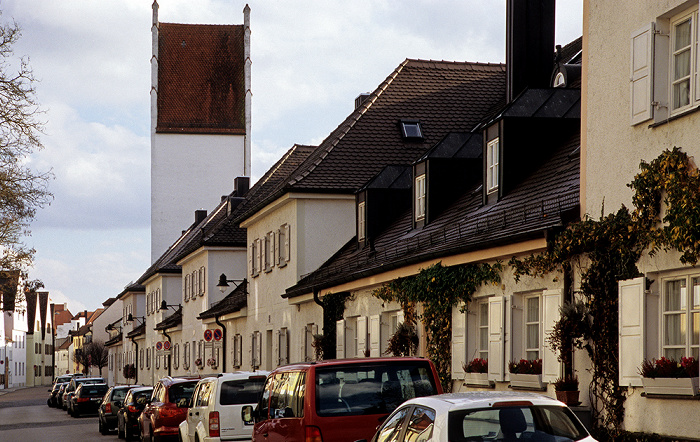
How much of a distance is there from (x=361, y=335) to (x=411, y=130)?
821cm

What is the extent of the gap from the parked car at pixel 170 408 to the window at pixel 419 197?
5953 millimetres

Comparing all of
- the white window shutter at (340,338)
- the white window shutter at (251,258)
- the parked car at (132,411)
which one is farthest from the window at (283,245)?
the white window shutter at (340,338)

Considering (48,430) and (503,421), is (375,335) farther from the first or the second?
(48,430)

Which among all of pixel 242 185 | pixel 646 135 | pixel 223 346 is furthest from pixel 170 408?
pixel 242 185

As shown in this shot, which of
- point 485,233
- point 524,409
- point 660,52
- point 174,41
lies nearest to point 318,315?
point 485,233

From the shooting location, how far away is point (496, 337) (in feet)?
51.4

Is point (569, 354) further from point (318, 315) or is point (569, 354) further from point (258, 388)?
point (318, 315)

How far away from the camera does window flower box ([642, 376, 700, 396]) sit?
35.6ft

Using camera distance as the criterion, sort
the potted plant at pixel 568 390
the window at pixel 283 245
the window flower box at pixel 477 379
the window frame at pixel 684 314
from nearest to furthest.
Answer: the window frame at pixel 684 314 → the potted plant at pixel 568 390 → the window flower box at pixel 477 379 → the window at pixel 283 245

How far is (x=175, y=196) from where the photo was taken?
70.8 meters

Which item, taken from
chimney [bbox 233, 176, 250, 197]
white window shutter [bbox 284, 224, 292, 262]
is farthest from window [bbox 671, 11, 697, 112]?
chimney [bbox 233, 176, 250, 197]

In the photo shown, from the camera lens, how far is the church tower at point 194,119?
7106cm

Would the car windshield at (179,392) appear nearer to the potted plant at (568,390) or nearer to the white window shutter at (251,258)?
the potted plant at (568,390)

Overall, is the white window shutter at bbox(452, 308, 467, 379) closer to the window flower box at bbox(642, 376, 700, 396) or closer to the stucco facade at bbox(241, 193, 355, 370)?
the window flower box at bbox(642, 376, 700, 396)
